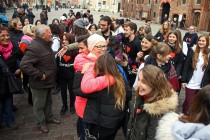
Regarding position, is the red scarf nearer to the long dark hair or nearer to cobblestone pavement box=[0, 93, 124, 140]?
cobblestone pavement box=[0, 93, 124, 140]

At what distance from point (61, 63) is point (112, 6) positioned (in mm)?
79532

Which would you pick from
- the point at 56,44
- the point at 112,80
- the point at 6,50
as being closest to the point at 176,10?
the point at 56,44

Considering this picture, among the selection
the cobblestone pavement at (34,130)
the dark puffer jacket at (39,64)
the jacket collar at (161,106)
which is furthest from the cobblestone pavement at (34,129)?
the jacket collar at (161,106)

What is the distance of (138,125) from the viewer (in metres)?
2.38

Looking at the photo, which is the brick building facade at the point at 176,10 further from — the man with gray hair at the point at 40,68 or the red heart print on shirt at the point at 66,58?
the man with gray hair at the point at 40,68

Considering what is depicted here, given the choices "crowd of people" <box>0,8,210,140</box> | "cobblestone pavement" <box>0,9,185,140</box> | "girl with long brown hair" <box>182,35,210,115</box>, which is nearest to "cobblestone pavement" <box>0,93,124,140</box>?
"cobblestone pavement" <box>0,9,185,140</box>

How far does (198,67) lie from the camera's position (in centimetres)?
446

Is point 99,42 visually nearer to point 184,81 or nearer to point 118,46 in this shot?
point 118,46

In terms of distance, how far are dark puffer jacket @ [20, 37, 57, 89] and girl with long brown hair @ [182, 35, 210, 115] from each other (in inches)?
111

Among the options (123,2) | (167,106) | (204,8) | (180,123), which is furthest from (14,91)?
(123,2)

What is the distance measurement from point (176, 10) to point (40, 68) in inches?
1312

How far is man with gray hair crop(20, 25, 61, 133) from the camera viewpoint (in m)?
3.73

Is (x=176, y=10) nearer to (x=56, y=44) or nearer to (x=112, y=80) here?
(x=56, y=44)

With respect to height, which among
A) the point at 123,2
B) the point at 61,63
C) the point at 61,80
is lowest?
the point at 61,80
